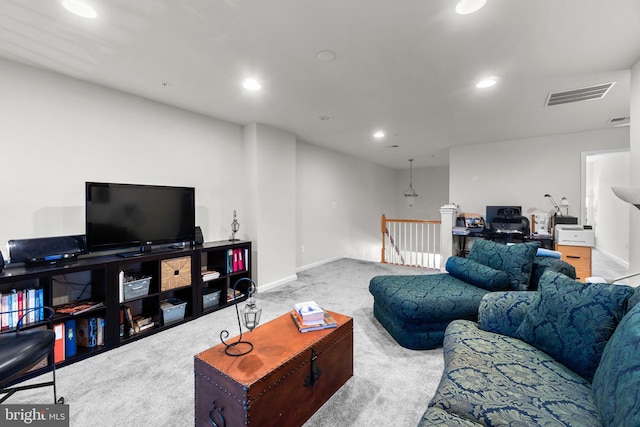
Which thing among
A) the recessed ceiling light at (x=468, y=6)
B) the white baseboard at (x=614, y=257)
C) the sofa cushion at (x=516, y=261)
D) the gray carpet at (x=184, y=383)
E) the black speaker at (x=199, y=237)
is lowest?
the gray carpet at (x=184, y=383)

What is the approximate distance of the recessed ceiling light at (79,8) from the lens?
1638mm

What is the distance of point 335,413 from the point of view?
165 cm

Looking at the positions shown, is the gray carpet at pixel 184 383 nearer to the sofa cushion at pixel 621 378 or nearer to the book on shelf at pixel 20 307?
the book on shelf at pixel 20 307

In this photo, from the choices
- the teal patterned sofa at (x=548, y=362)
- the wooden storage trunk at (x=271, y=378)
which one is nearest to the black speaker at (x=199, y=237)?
the wooden storage trunk at (x=271, y=378)

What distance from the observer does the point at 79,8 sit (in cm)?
169

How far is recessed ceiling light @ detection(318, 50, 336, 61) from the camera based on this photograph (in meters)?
2.16

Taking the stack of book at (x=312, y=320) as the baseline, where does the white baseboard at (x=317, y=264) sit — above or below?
below

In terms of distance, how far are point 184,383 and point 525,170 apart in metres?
5.78

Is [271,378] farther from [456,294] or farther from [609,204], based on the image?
[609,204]

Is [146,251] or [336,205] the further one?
[336,205]

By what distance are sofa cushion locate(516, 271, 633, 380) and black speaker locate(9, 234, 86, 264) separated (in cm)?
340

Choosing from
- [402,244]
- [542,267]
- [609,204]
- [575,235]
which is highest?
[609,204]

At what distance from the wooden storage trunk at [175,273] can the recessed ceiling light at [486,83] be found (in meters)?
3.45

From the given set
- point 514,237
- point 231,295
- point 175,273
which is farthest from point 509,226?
point 175,273
